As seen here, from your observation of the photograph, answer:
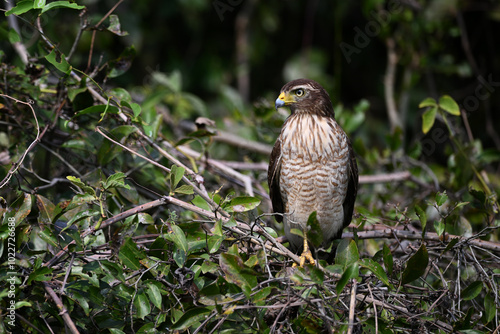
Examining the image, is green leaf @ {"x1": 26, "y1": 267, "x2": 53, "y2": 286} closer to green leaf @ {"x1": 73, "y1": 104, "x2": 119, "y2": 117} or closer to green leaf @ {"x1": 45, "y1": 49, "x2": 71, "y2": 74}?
green leaf @ {"x1": 73, "y1": 104, "x2": 119, "y2": 117}

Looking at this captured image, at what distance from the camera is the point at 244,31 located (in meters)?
6.24

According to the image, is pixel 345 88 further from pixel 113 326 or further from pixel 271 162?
pixel 113 326

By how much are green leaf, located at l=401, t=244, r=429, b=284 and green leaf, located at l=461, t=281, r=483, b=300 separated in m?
0.37

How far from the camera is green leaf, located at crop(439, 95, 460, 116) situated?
326 centimetres

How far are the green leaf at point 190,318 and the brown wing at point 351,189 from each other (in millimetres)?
1467

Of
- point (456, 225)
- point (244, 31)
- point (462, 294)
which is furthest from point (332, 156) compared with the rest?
point (244, 31)

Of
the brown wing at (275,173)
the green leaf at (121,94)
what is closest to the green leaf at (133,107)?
the green leaf at (121,94)

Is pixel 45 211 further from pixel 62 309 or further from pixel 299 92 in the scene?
pixel 299 92

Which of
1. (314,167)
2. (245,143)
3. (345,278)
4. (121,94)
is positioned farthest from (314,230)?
(245,143)

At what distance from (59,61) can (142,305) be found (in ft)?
4.60

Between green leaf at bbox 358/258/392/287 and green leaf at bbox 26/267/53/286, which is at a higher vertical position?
green leaf at bbox 26/267/53/286

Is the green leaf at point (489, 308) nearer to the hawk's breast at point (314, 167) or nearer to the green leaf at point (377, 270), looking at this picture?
the green leaf at point (377, 270)

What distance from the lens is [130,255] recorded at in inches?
87.4

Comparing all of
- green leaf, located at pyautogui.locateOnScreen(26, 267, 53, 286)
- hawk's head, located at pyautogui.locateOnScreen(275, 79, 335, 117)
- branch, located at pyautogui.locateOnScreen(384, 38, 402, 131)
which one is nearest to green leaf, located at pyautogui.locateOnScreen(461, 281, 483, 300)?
hawk's head, located at pyautogui.locateOnScreen(275, 79, 335, 117)
